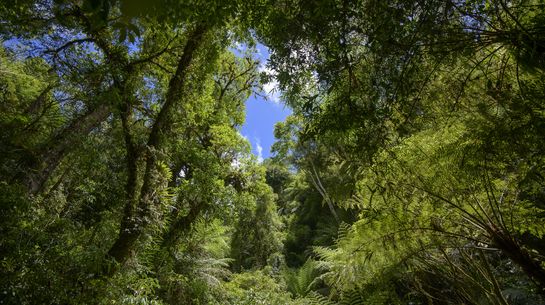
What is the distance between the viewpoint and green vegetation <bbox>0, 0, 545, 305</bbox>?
2.04m

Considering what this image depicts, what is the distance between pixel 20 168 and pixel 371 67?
597 cm

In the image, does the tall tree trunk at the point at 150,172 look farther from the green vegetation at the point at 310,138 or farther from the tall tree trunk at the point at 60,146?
the tall tree trunk at the point at 60,146

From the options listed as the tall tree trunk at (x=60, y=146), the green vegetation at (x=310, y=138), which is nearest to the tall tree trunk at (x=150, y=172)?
the green vegetation at (x=310, y=138)

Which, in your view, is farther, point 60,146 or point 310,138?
point 60,146

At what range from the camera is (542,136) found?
1975 mm

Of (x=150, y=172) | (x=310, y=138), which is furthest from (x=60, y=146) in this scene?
(x=310, y=138)

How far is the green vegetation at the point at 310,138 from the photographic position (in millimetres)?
2041

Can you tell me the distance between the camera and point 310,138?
2418 mm

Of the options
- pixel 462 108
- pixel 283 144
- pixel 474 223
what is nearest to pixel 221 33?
pixel 462 108

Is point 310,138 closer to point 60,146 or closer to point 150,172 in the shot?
point 150,172

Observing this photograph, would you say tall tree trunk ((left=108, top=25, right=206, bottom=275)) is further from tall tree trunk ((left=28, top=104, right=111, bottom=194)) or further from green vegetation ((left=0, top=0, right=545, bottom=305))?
tall tree trunk ((left=28, top=104, right=111, bottom=194))

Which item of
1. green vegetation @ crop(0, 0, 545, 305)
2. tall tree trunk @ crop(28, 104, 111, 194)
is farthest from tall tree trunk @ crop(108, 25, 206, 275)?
tall tree trunk @ crop(28, 104, 111, 194)

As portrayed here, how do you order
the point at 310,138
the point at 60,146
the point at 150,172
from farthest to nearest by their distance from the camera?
the point at 60,146 < the point at 150,172 < the point at 310,138

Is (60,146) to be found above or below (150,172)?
above
